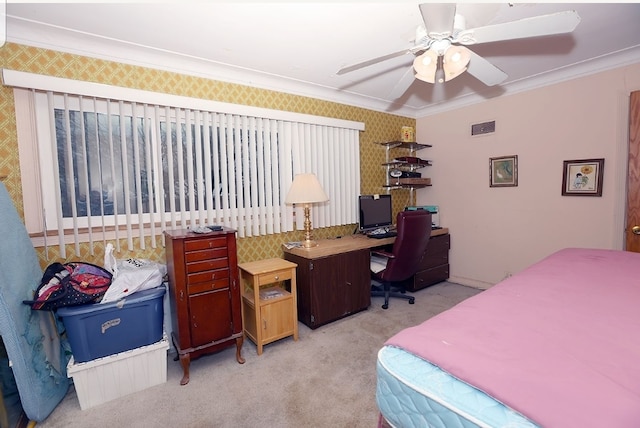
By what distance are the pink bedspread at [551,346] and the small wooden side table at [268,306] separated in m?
1.53

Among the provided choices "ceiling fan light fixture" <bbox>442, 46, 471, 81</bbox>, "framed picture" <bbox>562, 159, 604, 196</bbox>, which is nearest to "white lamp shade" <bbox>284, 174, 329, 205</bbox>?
"ceiling fan light fixture" <bbox>442, 46, 471, 81</bbox>

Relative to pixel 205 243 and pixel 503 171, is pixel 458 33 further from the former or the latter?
pixel 503 171

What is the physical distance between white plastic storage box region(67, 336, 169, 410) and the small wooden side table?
686 mm

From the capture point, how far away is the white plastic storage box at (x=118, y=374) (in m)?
1.90

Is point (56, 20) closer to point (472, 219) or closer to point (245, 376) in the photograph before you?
point (245, 376)

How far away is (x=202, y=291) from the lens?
2.22 meters

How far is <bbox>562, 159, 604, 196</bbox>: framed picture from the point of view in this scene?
2.96 meters

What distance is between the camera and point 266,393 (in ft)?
6.56

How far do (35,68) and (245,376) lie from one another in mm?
2630

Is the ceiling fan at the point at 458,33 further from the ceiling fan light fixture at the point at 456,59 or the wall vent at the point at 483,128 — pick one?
the wall vent at the point at 483,128

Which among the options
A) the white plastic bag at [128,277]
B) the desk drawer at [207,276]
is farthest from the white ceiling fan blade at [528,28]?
the white plastic bag at [128,277]

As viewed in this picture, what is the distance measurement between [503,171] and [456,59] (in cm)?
231

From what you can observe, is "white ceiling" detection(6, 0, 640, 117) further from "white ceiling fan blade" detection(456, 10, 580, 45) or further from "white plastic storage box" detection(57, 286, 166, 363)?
"white plastic storage box" detection(57, 286, 166, 363)

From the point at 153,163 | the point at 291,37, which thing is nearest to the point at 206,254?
the point at 153,163
